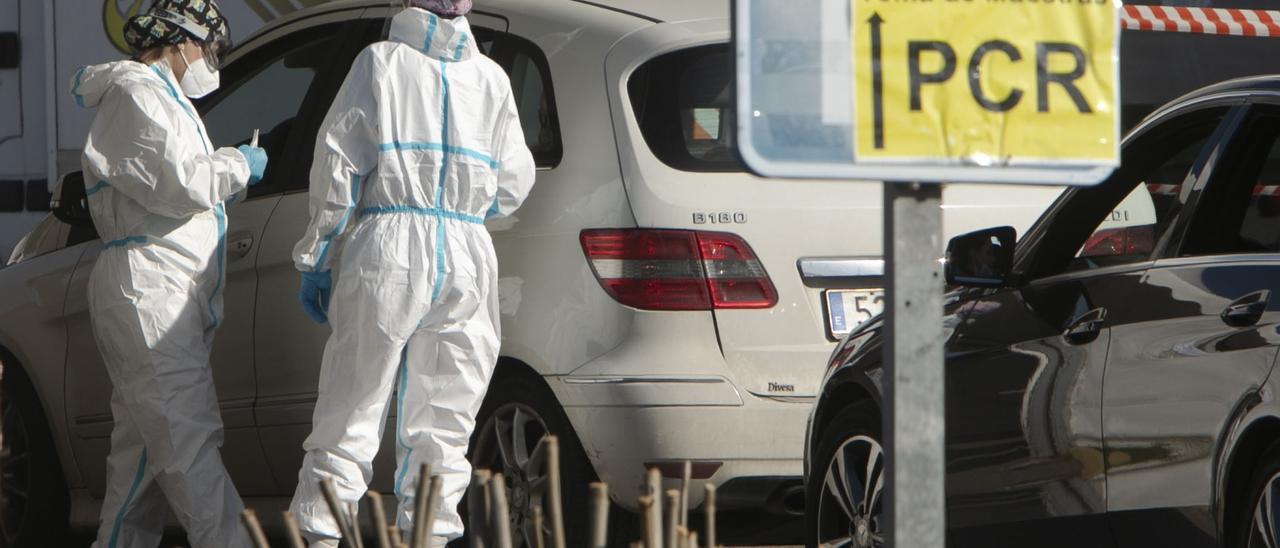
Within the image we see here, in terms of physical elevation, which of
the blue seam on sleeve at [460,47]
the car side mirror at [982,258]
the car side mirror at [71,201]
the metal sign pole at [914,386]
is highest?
the blue seam on sleeve at [460,47]

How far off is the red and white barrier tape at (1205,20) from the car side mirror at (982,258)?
8.06ft

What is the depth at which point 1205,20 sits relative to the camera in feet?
24.6

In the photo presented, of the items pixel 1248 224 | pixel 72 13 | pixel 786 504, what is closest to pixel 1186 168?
pixel 1248 224

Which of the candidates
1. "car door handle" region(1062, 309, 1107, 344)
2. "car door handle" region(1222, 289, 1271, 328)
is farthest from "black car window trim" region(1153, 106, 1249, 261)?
"car door handle" region(1222, 289, 1271, 328)

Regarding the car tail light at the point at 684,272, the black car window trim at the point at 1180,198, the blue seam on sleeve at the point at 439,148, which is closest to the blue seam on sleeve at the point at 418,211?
the blue seam on sleeve at the point at 439,148

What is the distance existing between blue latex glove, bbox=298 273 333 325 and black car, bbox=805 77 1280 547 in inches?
54.2

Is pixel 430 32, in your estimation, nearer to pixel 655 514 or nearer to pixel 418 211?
pixel 418 211

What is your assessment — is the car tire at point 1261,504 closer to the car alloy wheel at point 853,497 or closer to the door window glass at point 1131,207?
the door window glass at point 1131,207

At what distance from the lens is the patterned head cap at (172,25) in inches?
220

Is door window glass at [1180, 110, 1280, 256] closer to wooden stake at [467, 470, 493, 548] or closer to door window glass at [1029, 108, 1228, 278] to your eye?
door window glass at [1029, 108, 1228, 278]

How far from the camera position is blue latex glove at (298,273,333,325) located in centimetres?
518

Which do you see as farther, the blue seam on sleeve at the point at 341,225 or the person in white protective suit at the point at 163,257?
the person in white protective suit at the point at 163,257

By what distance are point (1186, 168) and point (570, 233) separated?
165 cm

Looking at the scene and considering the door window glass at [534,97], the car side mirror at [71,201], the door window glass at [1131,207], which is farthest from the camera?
the car side mirror at [71,201]
